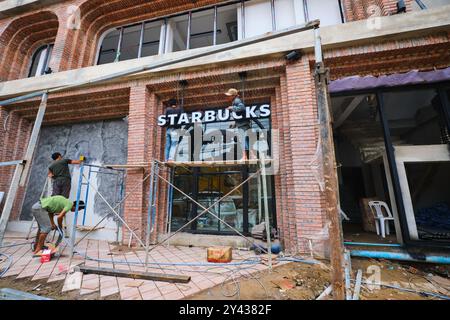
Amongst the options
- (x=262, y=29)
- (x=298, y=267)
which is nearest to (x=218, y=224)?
(x=298, y=267)

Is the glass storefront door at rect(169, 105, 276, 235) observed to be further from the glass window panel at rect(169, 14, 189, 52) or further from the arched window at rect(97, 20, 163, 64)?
the arched window at rect(97, 20, 163, 64)

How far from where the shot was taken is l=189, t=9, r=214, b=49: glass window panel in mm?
7086

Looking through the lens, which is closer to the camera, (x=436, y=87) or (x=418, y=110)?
(x=436, y=87)

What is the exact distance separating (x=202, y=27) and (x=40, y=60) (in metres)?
7.35

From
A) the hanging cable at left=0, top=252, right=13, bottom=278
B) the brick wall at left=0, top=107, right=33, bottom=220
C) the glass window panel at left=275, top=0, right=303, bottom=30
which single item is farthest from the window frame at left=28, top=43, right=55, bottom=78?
the glass window panel at left=275, top=0, right=303, bottom=30

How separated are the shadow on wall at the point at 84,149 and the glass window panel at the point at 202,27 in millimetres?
4423

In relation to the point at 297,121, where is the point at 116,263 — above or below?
below

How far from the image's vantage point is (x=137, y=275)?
3266 millimetres

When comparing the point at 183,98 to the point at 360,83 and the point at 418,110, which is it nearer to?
the point at 360,83

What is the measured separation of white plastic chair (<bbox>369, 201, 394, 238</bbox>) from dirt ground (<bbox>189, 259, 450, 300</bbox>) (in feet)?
4.76

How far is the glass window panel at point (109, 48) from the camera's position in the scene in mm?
8406

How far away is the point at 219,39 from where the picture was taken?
7992mm
